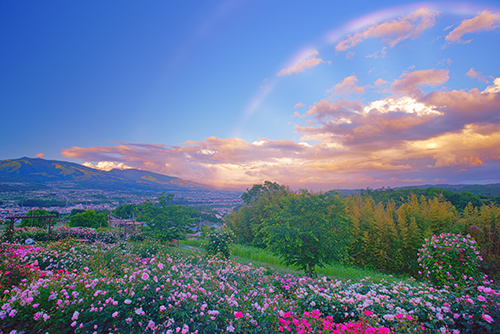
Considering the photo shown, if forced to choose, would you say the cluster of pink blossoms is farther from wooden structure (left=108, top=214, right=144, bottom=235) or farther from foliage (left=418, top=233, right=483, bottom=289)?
wooden structure (left=108, top=214, right=144, bottom=235)

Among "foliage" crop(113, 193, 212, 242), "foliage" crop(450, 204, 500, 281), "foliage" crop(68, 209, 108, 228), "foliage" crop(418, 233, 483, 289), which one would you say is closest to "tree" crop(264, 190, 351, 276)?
"foliage" crop(418, 233, 483, 289)

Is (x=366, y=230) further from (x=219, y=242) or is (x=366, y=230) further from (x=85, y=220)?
(x=85, y=220)

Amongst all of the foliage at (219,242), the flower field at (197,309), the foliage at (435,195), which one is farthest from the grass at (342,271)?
the foliage at (435,195)

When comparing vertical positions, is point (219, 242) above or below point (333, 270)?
above

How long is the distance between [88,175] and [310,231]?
92.8 metres

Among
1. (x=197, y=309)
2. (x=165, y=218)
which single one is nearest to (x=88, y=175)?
(x=165, y=218)

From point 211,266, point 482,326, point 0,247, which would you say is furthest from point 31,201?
point 482,326

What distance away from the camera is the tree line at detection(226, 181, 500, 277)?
7.50 m

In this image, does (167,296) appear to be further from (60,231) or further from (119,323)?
(60,231)

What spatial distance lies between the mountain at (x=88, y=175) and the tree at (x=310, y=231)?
65.1 m

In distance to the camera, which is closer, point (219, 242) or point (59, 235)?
point (219, 242)

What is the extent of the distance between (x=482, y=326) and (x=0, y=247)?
10624 mm

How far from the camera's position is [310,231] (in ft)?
23.8

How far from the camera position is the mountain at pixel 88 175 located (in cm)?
6956
